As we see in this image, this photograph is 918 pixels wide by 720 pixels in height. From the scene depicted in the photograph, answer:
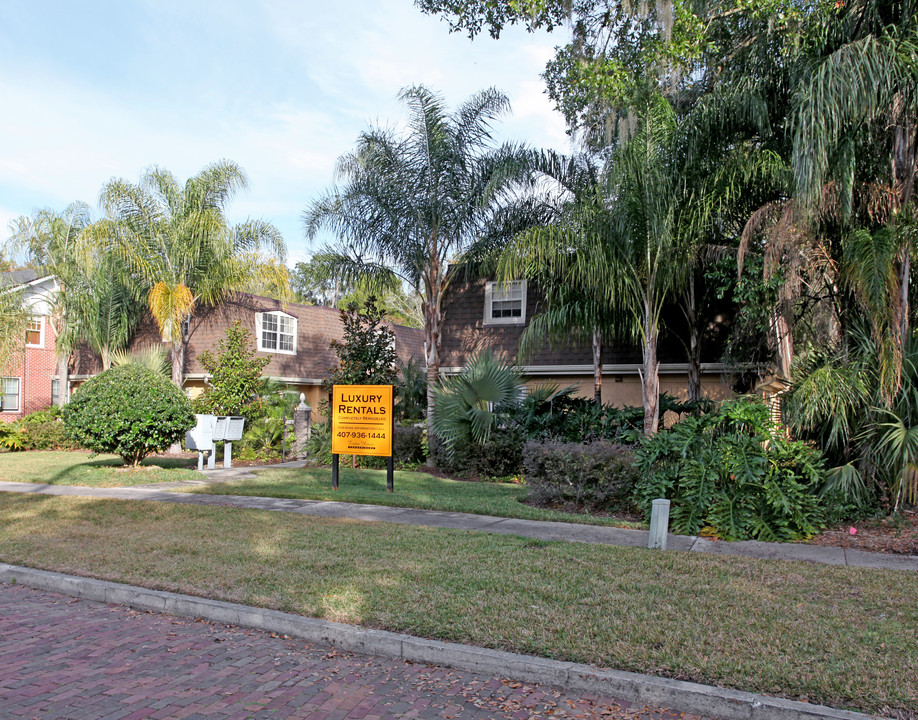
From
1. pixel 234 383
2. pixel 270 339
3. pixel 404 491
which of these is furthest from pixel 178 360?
pixel 404 491

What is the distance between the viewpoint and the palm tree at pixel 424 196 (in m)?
16.6

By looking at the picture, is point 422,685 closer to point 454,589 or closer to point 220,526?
point 454,589

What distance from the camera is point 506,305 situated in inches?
736

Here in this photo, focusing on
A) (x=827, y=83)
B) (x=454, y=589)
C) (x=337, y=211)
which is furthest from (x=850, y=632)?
(x=337, y=211)

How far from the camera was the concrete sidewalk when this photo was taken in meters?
7.64

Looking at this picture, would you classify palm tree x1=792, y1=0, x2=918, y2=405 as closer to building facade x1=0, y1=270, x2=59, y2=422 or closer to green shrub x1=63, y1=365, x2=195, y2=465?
green shrub x1=63, y1=365, x2=195, y2=465

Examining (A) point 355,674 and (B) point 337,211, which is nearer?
(A) point 355,674

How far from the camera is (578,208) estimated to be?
12.2 meters

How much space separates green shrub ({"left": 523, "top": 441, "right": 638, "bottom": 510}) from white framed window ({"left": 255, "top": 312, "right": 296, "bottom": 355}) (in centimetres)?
1508

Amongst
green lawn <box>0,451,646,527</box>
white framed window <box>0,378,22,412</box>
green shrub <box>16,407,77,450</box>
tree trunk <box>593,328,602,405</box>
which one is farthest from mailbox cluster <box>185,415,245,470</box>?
white framed window <box>0,378,22,412</box>

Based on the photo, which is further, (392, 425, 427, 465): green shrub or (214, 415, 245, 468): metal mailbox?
(214, 415, 245, 468): metal mailbox

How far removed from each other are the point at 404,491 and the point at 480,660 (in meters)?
7.68

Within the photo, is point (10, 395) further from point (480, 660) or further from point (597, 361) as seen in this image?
point (480, 660)

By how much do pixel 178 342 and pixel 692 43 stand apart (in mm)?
16600
